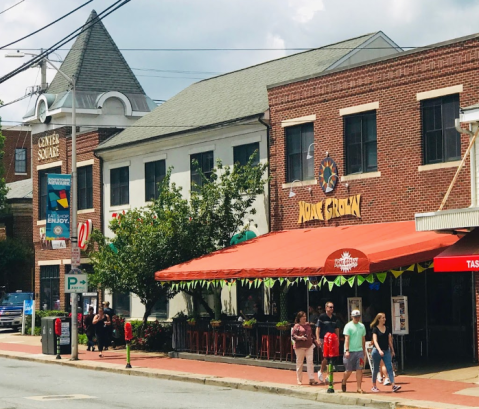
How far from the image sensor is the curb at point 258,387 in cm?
1714

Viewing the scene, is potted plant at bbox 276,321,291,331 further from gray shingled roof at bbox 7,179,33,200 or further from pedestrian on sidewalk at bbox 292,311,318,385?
gray shingled roof at bbox 7,179,33,200

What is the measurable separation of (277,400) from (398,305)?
482 cm

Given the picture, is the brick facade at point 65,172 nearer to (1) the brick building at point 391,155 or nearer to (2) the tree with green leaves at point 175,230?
(2) the tree with green leaves at point 175,230

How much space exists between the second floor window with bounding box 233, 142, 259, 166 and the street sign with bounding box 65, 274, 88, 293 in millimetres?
6425

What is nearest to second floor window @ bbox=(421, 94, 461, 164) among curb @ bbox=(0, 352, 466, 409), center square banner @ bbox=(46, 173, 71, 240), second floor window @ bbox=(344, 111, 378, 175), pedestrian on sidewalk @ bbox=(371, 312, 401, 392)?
second floor window @ bbox=(344, 111, 378, 175)

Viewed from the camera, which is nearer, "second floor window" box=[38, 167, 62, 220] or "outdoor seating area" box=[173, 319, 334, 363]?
"outdoor seating area" box=[173, 319, 334, 363]

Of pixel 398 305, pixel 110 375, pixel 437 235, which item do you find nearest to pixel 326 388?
pixel 398 305

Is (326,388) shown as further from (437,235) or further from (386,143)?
(386,143)

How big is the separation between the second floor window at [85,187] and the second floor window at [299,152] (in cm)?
1270

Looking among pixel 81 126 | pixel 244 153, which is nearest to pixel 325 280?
pixel 244 153

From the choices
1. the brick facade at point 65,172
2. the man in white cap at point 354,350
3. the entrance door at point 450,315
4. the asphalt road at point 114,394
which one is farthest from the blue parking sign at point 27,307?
the man in white cap at point 354,350

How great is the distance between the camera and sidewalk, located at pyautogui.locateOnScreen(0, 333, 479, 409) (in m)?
17.5

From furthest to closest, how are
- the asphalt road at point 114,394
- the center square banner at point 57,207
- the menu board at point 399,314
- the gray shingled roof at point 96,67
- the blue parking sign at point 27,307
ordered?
the gray shingled roof at point 96,67, the blue parking sign at point 27,307, the center square banner at point 57,207, the menu board at point 399,314, the asphalt road at point 114,394

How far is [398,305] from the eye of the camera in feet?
71.9
